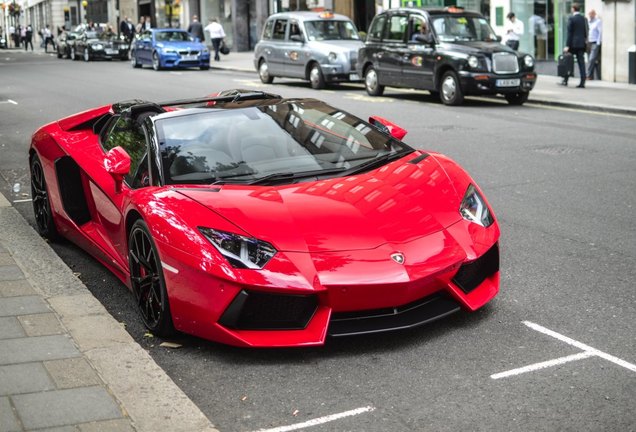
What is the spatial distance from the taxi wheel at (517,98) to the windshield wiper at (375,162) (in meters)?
14.1

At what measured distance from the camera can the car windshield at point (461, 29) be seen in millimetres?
20609

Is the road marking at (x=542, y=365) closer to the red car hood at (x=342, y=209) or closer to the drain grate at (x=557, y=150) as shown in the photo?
the red car hood at (x=342, y=209)

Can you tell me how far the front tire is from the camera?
66.0 ft

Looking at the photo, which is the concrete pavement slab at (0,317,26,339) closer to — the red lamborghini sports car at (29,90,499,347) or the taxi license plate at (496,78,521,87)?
the red lamborghini sports car at (29,90,499,347)

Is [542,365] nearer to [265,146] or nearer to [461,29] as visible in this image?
[265,146]

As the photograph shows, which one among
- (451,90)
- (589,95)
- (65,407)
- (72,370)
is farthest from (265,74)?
(65,407)

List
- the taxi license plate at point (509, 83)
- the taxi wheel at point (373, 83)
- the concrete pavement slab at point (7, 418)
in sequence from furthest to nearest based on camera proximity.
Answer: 1. the taxi wheel at point (373, 83)
2. the taxi license plate at point (509, 83)
3. the concrete pavement slab at point (7, 418)

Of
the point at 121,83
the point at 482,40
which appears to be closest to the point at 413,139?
the point at 482,40

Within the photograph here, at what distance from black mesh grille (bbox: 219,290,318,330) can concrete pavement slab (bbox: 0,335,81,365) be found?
2.76ft

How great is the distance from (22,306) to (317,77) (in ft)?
63.7

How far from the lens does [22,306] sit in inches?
241

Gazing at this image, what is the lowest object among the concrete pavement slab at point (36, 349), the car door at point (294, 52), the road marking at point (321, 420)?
the road marking at point (321, 420)

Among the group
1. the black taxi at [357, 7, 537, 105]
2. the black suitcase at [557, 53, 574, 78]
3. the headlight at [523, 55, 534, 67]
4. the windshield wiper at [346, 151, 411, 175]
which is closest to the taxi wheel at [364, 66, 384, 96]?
the black taxi at [357, 7, 537, 105]

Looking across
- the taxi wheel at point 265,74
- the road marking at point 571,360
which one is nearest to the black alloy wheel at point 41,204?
the road marking at point 571,360
